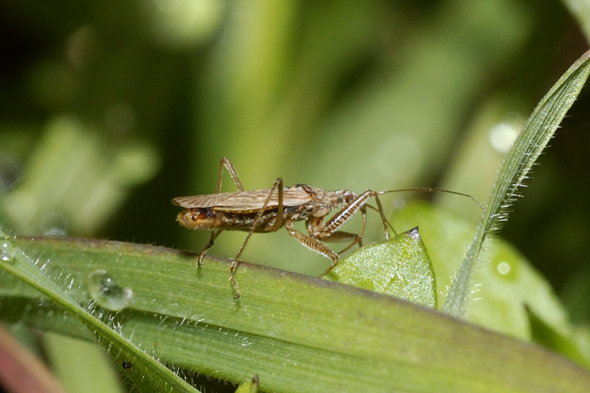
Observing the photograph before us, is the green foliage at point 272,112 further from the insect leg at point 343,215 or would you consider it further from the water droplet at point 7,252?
the water droplet at point 7,252

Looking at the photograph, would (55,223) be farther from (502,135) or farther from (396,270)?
(502,135)

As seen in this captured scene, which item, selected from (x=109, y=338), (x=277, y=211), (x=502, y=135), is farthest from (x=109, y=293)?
(x=502, y=135)

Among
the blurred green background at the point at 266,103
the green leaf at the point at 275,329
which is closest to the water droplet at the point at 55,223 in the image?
the blurred green background at the point at 266,103

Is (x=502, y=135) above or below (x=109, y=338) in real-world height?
above

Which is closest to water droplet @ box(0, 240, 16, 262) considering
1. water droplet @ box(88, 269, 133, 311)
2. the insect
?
water droplet @ box(88, 269, 133, 311)

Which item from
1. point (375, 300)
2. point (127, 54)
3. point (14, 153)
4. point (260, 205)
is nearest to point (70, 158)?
point (14, 153)

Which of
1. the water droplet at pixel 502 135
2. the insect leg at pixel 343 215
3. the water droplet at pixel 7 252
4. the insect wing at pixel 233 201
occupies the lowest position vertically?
the insect leg at pixel 343 215
